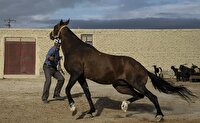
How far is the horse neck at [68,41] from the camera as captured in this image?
11.7m

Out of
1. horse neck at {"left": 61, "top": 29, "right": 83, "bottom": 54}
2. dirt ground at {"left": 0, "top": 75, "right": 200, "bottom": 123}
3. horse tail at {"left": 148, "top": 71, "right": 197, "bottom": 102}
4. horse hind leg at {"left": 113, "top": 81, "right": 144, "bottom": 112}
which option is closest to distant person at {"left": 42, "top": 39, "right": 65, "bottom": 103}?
dirt ground at {"left": 0, "top": 75, "right": 200, "bottom": 123}

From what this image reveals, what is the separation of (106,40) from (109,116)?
71.7ft

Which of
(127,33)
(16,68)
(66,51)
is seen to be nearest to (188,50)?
(127,33)

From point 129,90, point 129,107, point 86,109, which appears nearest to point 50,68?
point 86,109

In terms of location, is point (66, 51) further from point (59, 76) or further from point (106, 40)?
point (106, 40)

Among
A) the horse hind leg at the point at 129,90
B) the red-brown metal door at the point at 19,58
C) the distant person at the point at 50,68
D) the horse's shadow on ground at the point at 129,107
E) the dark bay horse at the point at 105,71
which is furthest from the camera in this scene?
the red-brown metal door at the point at 19,58

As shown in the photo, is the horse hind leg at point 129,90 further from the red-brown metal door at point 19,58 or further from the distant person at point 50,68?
the red-brown metal door at point 19,58

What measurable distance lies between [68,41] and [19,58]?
21477 millimetres

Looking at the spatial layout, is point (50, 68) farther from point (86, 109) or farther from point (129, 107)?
point (129, 107)

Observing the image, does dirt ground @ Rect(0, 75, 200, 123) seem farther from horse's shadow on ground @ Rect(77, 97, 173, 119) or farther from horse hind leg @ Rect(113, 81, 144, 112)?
horse hind leg @ Rect(113, 81, 144, 112)

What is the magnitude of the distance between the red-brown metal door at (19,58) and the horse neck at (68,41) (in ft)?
68.7

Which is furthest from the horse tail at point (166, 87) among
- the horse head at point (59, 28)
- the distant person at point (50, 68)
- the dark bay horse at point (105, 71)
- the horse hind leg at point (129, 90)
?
the distant person at point (50, 68)

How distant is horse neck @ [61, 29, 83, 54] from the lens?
1168cm

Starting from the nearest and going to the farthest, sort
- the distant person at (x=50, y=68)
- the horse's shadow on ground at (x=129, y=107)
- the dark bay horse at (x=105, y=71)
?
the dark bay horse at (x=105, y=71), the horse's shadow on ground at (x=129, y=107), the distant person at (x=50, y=68)
